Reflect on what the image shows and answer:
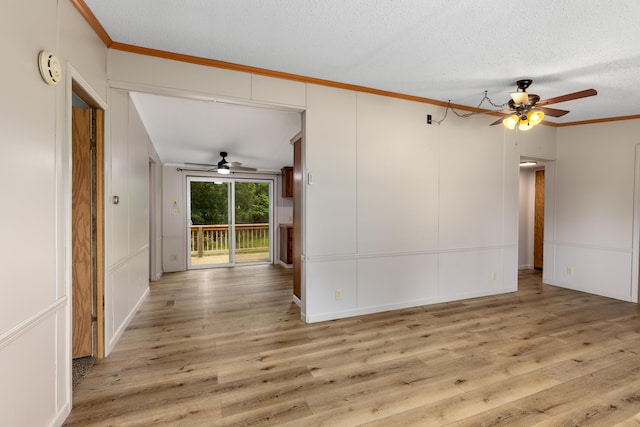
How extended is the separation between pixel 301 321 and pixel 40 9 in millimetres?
3195

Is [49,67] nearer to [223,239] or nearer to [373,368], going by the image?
[373,368]

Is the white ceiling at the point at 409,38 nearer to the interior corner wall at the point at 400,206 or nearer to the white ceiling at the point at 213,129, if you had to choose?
the white ceiling at the point at 213,129

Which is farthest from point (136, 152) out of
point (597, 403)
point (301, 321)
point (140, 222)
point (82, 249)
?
point (597, 403)

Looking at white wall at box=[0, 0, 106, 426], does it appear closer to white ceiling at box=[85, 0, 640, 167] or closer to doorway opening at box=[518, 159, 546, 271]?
white ceiling at box=[85, 0, 640, 167]

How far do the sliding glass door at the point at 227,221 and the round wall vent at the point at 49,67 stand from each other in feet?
15.8

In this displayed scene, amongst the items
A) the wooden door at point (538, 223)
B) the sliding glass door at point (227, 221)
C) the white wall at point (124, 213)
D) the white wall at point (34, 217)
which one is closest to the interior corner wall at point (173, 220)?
the sliding glass door at point (227, 221)

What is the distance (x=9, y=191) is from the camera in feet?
4.30

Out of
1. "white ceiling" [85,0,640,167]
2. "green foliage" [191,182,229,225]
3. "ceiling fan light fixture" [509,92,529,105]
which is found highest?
"white ceiling" [85,0,640,167]

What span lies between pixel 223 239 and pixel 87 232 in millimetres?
4640

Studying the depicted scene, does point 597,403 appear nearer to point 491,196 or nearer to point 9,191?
point 491,196

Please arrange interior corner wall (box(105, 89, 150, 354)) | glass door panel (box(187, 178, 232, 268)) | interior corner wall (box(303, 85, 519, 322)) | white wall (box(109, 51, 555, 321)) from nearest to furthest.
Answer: interior corner wall (box(105, 89, 150, 354))
white wall (box(109, 51, 555, 321))
interior corner wall (box(303, 85, 519, 322))
glass door panel (box(187, 178, 232, 268))

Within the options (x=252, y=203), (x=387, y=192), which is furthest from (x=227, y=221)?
(x=387, y=192)

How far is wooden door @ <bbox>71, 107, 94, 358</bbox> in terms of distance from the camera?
2.35 metres

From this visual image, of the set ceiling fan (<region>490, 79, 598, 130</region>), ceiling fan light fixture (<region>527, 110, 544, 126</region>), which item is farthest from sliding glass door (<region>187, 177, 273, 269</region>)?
ceiling fan light fixture (<region>527, 110, 544, 126</region>)
